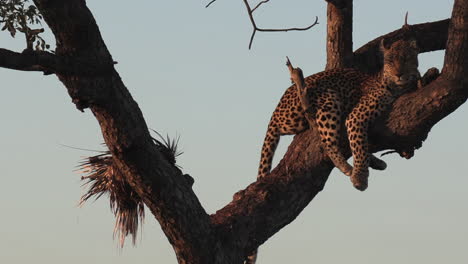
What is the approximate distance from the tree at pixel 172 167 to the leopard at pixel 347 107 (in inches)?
7.4

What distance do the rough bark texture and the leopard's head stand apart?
2.38ft

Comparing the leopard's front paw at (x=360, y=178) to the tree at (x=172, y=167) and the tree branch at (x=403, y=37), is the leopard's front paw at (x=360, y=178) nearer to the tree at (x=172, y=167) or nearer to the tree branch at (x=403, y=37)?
the tree at (x=172, y=167)

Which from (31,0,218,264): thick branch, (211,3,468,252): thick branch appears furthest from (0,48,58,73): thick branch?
(211,3,468,252): thick branch

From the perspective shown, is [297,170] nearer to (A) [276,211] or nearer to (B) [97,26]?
(A) [276,211]

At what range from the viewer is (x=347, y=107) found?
9.68 m

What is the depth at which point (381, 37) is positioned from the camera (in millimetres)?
11219

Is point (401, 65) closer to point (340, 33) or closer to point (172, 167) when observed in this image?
point (340, 33)

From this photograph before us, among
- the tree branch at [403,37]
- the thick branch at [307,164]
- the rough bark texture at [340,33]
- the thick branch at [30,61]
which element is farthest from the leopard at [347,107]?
the thick branch at [30,61]

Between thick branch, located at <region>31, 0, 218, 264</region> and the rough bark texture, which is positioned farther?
the rough bark texture

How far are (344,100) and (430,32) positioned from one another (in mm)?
2228

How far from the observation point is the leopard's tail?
9.84 m

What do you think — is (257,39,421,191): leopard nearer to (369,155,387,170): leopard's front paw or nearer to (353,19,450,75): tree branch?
(369,155,387,170): leopard's front paw

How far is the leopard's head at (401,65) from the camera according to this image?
9.43 m

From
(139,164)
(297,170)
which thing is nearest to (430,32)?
(297,170)
